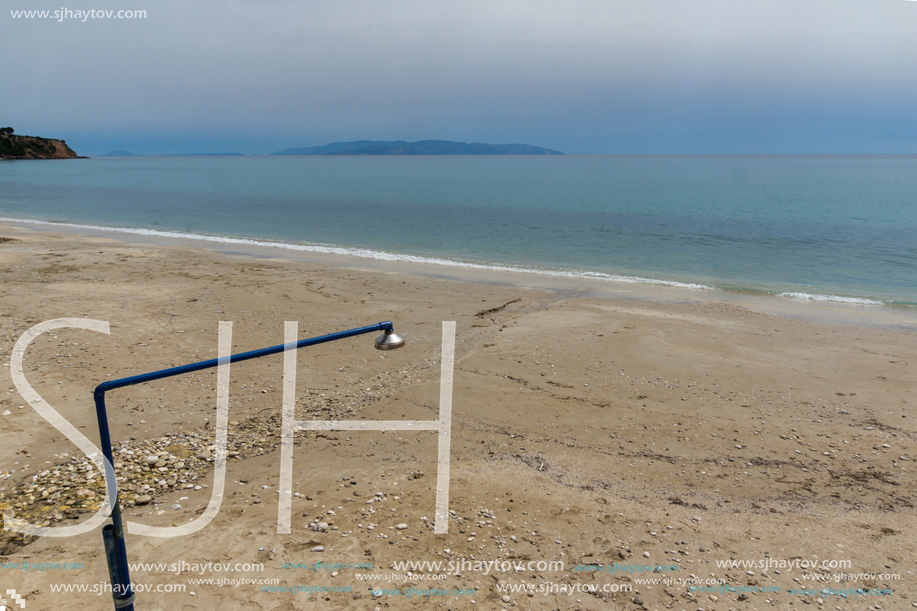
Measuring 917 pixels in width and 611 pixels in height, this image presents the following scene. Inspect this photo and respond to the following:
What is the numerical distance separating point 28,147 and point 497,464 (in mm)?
203233

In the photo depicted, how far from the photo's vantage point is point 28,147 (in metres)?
162

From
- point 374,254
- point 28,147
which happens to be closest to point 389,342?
point 374,254

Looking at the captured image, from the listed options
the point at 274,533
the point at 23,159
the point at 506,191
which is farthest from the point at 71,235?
the point at 23,159

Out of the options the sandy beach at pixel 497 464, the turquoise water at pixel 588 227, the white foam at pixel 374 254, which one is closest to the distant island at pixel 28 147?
the turquoise water at pixel 588 227

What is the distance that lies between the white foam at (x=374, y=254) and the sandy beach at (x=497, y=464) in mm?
6520

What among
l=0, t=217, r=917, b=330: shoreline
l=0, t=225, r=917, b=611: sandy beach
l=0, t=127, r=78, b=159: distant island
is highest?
l=0, t=127, r=78, b=159: distant island

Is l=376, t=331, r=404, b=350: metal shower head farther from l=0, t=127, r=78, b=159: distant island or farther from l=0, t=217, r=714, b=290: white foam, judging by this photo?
l=0, t=127, r=78, b=159: distant island

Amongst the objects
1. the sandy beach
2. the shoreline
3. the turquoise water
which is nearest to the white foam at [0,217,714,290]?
the shoreline

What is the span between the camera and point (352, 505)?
7.07 metres

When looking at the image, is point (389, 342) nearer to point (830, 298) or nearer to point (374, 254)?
point (830, 298)

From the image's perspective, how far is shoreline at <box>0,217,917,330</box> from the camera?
17.6m

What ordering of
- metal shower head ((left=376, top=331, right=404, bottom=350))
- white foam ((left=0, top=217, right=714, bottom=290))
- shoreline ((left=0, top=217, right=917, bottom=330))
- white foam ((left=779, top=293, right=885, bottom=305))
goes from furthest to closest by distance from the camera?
1. white foam ((left=0, top=217, right=714, bottom=290))
2. white foam ((left=779, top=293, right=885, bottom=305))
3. shoreline ((left=0, top=217, right=917, bottom=330))
4. metal shower head ((left=376, top=331, right=404, bottom=350))

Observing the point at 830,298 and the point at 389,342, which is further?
the point at 830,298

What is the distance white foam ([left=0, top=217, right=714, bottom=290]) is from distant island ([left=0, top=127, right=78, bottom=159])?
149972mm
